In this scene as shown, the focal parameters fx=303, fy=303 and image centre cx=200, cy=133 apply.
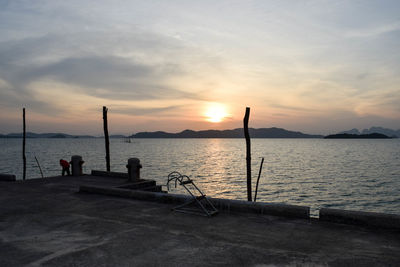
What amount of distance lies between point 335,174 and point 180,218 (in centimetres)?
4837

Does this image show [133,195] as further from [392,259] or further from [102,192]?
[392,259]

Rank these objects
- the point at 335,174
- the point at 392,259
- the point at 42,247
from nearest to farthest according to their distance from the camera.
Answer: the point at 392,259 → the point at 42,247 → the point at 335,174

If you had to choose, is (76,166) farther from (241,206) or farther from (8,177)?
(241,206)

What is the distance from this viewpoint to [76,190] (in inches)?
587

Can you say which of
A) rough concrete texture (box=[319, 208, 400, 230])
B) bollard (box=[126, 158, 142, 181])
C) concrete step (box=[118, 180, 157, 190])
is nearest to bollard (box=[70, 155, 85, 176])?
bollard (box=[126, 158, 142, 181])

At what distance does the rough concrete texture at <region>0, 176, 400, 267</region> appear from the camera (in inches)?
237

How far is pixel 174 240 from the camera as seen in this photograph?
7176 millimetres

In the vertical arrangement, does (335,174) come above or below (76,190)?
below

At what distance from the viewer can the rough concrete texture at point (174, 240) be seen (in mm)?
6027

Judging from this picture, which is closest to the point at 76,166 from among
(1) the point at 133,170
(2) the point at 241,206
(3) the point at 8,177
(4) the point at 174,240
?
(3) the point at 8,177

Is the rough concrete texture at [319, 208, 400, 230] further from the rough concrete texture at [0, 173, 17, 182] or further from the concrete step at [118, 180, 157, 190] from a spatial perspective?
the rough concrete texture at [0, 173, 17, 182]

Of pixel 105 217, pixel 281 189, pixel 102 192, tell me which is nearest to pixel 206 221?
pixel 105 217

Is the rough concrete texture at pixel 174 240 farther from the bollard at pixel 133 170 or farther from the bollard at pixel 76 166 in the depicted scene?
the bollard at pixel 76 166

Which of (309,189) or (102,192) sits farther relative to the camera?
(309,189)
